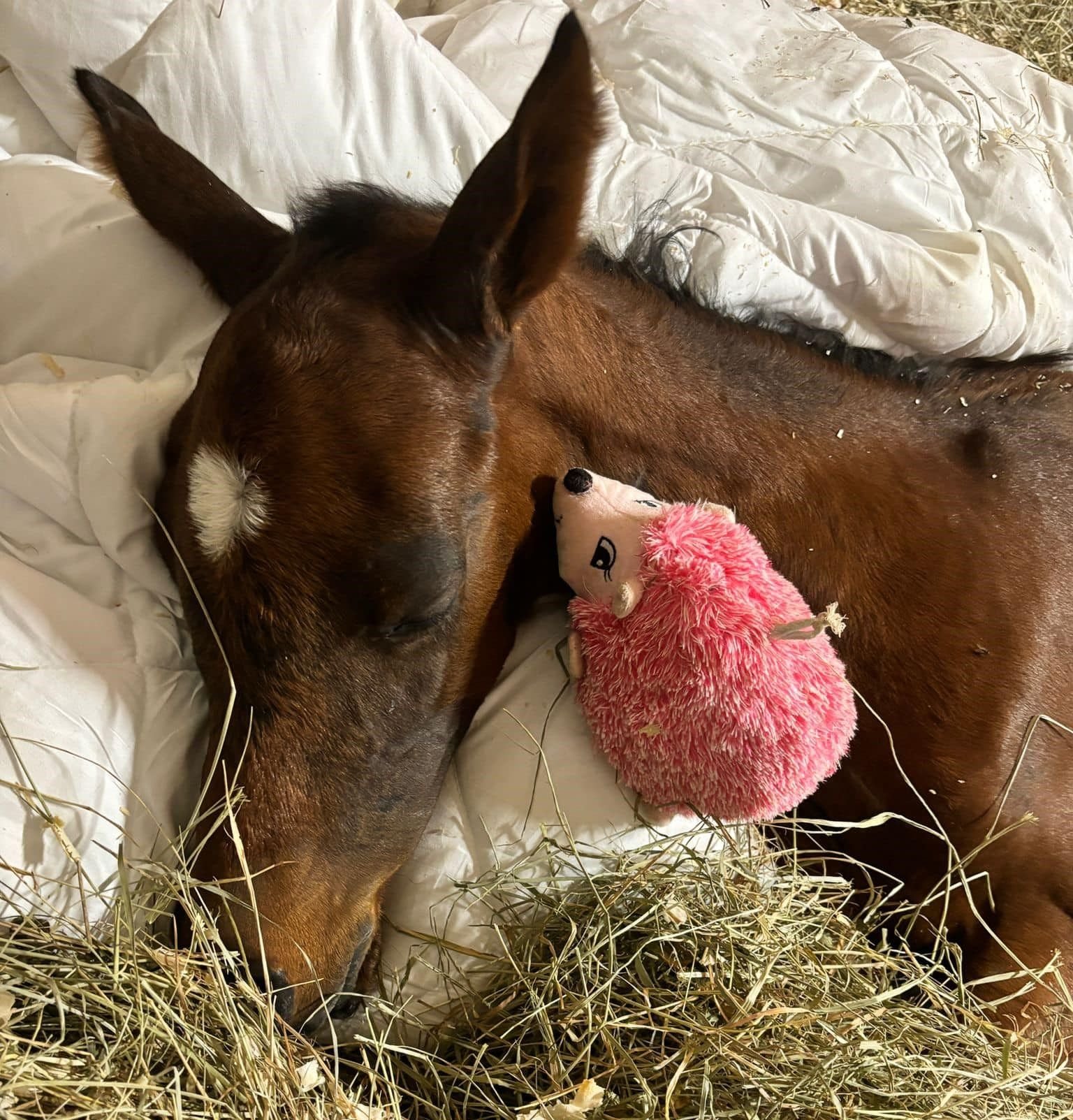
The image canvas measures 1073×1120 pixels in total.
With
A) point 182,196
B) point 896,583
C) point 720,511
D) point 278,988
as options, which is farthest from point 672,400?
point 278,988

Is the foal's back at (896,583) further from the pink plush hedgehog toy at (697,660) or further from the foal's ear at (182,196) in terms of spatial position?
the foal's ear at (182,196)

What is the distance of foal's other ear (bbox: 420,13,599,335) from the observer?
0.97 meters

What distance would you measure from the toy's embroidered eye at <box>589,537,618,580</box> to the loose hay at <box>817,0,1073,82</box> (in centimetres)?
286

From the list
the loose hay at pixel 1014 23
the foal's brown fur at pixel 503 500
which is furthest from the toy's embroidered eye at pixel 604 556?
the loose hay at pixel 1014 23

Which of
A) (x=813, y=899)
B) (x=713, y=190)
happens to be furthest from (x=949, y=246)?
(x=813, y=899)

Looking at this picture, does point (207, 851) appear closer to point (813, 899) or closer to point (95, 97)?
point (813, 899)

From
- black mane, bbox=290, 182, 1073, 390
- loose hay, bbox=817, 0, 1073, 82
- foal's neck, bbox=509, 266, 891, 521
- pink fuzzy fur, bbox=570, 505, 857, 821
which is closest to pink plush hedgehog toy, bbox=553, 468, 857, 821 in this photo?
pink fuzzy fur, bbox=570, 505, 857, 821

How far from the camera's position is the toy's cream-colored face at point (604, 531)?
1168 millimetres

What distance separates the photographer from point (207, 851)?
1.10 meters

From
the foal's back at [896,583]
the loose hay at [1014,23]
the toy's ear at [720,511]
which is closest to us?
the toy's ear at [720,511]

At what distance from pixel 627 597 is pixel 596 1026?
57 cm

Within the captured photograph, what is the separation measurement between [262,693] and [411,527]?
280 millimetres

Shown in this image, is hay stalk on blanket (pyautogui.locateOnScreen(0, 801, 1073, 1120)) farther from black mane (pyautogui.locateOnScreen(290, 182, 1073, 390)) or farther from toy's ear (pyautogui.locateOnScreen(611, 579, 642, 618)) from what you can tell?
black mane (pyautogui.locateOnScreen(290, 182, 1073, 390))

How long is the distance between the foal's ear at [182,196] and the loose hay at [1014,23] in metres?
2.70
